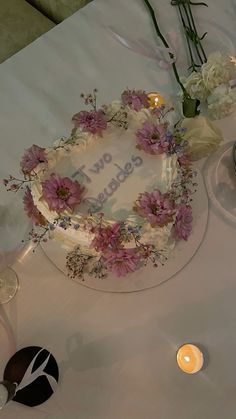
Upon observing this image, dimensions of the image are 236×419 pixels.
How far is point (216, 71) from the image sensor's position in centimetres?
128

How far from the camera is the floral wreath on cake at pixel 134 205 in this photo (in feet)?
3.21

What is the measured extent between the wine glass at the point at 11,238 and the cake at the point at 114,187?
0.51 ft

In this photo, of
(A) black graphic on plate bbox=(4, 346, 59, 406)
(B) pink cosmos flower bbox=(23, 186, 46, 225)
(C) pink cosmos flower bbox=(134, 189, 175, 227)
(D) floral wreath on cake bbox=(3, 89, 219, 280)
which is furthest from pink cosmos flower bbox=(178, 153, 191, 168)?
(A) black graphic on plate bbox=(4, 346, 59, 406)

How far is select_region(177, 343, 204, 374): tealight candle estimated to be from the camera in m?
1.10

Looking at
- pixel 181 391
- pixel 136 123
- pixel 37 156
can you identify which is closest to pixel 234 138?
pixel 136 123

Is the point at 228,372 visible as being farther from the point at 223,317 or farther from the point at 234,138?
the point at 234,138

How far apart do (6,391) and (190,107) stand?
0.85m

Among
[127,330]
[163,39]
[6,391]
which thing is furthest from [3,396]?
[163,39]

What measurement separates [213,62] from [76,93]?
419 millimetres

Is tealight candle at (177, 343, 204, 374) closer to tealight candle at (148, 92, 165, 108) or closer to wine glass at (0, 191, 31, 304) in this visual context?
wine glass at (0, 191, 31, 304)

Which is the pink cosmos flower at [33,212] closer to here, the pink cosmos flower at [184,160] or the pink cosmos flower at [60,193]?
the pink cosmos flower at [60,193]

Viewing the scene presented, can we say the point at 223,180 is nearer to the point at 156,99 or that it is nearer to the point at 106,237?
the point at 156,99

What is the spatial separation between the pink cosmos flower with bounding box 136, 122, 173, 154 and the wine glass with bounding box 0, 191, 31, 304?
402 mm

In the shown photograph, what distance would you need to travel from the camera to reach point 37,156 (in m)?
1.04
